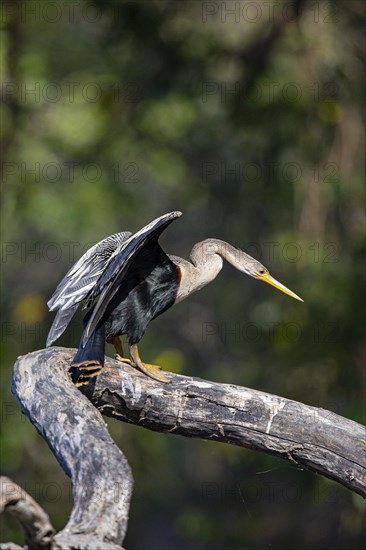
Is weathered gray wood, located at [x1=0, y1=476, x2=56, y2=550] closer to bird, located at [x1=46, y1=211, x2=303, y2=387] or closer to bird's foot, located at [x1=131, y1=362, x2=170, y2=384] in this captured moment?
bird, located at [x1=46, y1=211, x2=303, y2=387]

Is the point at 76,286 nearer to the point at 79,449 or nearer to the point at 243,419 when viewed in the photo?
the point at 243,419

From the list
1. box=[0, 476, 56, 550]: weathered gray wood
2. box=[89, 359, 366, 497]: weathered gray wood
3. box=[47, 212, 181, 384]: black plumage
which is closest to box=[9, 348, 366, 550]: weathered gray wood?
box=[89, 359, 366, 497]: weathered gray wood

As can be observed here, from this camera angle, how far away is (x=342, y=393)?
6.37m

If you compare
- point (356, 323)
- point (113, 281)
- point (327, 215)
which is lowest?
point (356, 323)

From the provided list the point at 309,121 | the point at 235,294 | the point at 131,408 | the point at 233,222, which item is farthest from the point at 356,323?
the point at 131,408

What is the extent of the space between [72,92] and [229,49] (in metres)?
1.30

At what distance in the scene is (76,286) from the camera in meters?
3.33

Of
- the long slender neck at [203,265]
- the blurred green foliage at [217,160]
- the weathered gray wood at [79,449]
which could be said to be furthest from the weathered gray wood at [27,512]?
the blurred green foliage at [217,160]

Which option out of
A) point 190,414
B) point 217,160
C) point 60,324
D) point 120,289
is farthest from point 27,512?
point 217,160

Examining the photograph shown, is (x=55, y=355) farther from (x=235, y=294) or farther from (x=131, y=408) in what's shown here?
(x=235, y=294)

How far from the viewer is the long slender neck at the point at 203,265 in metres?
3.71

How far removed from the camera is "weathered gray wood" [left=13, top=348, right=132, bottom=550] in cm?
200

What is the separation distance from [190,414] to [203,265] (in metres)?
1.03

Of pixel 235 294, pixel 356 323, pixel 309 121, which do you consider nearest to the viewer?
pixel 356 323
